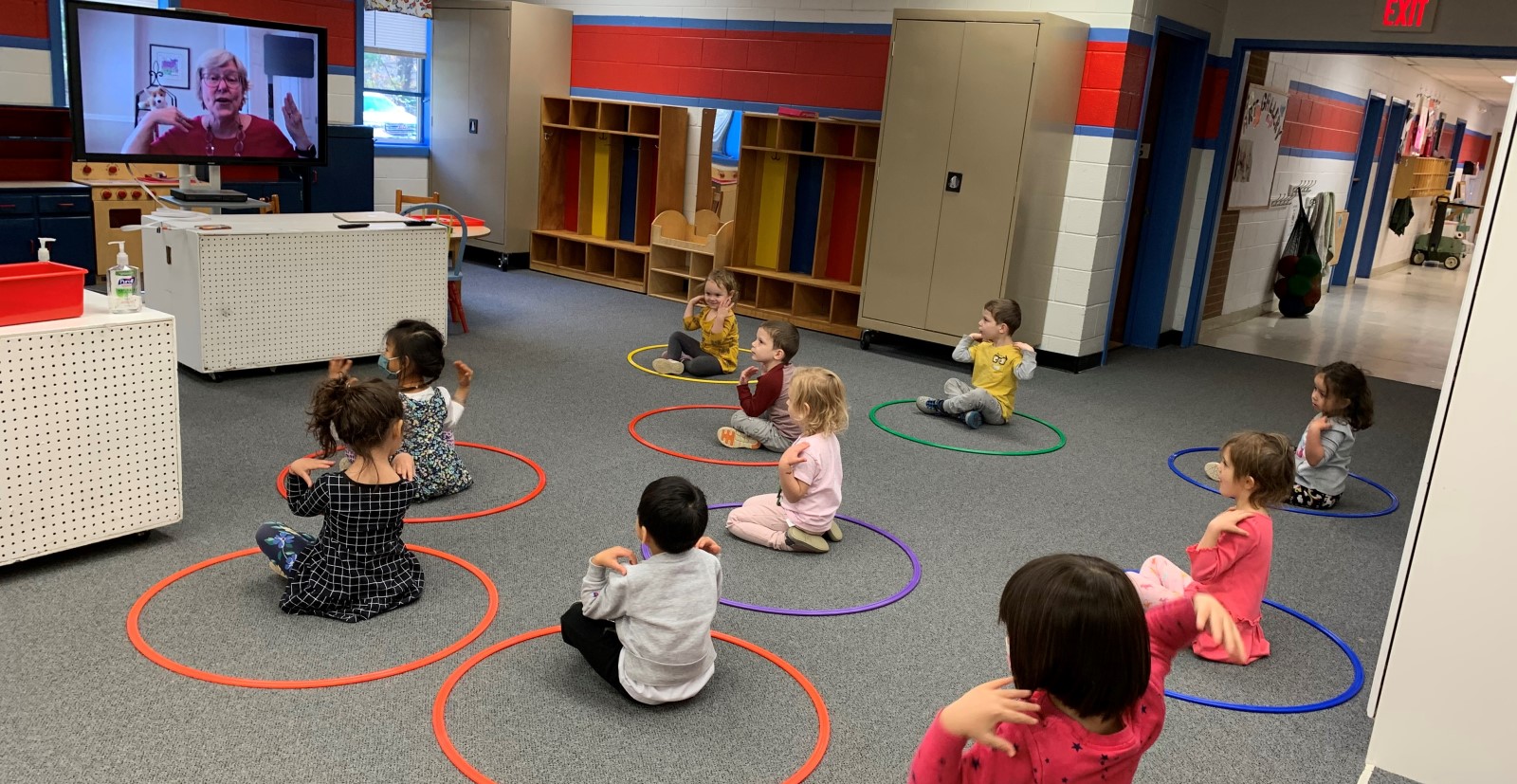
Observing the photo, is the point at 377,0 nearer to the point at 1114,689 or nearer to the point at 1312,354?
the point at 1312,354

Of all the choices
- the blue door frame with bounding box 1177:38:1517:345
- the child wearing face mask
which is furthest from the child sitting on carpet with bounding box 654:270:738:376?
the blue door frame with bounding box 1177:38:1517:345

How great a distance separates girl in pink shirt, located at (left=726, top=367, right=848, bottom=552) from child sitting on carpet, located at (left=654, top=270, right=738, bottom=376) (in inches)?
103

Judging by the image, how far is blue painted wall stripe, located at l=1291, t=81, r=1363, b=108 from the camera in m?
10.5

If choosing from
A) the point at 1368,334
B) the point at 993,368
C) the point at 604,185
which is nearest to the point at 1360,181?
the point at 1368,334

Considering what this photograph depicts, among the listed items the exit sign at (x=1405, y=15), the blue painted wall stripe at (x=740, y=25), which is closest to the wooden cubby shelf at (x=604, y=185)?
the blue painted wall stripe at (x=740, y=25)

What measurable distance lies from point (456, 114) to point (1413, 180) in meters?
13.5

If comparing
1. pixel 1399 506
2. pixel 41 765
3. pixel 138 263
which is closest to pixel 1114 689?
pixel 41 765

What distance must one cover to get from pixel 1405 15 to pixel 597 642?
7.60 meters

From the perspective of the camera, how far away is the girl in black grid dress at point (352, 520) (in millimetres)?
3256

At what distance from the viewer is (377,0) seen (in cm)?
1034

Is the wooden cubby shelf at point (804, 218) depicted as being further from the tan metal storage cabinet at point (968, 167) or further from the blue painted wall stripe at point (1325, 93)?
the blue painted wall stripe at point (1325, 93)

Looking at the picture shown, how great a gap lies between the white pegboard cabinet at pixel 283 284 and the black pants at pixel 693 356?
58.8 inches

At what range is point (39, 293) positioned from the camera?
11.4 feet

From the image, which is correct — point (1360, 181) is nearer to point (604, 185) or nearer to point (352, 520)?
point (604, 185)
